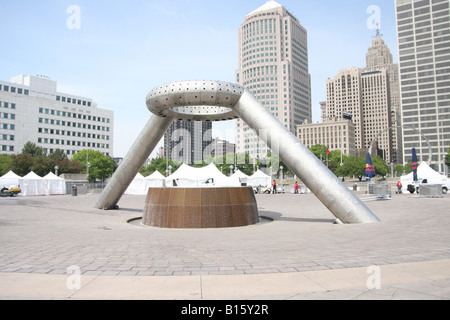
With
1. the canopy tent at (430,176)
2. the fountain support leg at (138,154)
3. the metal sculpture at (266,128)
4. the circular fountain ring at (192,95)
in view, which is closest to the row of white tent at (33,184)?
the fountain support leg at (138,154)

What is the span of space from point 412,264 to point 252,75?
558 feet

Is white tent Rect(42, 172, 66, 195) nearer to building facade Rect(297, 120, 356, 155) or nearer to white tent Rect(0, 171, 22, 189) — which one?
white tent Rect(0, 171, 22, 189)

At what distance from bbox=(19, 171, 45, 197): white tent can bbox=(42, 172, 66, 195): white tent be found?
559 mm

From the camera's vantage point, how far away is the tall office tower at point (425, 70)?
140 meters

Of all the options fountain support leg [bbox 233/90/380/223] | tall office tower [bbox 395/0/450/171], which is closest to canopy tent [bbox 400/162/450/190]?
fountain support leg [bbox 233/90/380/223]

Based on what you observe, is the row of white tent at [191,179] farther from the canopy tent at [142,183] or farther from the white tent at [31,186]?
the white tent at [31,186]

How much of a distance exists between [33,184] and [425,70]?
156821 mm

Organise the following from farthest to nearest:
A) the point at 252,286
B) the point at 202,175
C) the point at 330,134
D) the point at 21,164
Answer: the point at 330,134, the point at 21,164, the point at 202,175, the point at 252,286

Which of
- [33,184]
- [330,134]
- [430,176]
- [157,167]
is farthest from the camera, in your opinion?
[330,134]

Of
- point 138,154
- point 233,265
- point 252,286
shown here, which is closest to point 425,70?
point 138,154

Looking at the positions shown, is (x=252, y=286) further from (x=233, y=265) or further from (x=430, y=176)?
(x=430, y=176)

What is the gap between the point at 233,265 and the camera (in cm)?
662

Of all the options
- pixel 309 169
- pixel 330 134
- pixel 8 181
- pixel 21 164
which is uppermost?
pixel 330 134
